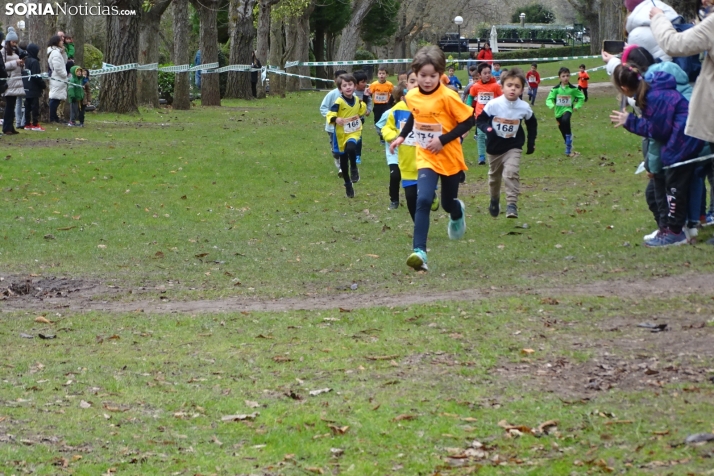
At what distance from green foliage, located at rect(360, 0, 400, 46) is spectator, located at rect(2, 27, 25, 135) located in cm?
4655

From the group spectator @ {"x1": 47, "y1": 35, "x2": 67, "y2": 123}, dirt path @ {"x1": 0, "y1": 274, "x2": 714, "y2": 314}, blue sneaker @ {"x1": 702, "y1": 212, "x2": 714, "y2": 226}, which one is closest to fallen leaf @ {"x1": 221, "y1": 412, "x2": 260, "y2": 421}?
dirt path @ {"x1": 0, "y1": 274, "x2": 714, "y2": 314}

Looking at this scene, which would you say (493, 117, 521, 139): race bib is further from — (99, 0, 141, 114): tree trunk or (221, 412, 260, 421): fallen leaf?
(99, 0, 141, 114): tree trunk

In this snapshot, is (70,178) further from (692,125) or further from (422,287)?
(692,125)

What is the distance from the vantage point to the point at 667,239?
10766mm

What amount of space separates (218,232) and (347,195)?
339 centimetres

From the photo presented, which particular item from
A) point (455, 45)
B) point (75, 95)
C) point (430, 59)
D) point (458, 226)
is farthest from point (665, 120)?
point (455, 45)

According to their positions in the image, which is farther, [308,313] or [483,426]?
[308,313]

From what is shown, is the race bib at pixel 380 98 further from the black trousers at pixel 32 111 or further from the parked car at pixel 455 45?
the parked car at pixel 455 45

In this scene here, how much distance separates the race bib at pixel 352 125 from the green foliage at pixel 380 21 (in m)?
52.1

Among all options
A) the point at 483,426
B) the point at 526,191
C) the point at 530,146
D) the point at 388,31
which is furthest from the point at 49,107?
the point at 388,31

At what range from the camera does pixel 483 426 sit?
18.1ft

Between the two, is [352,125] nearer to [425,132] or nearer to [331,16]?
[425,132]

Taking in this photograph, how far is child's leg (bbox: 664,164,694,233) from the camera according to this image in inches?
414

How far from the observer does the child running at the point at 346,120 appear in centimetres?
1540
